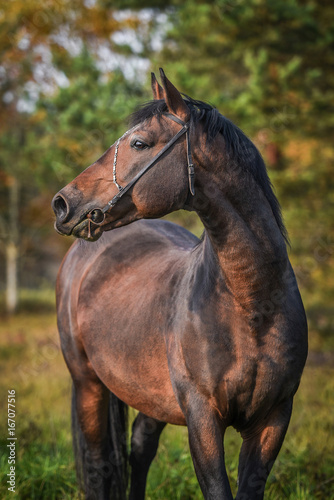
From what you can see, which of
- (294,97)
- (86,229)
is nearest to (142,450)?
(86,229)

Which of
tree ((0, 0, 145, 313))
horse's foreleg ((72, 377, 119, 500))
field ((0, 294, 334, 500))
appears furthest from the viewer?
tree ((0, 0, 145, 313))

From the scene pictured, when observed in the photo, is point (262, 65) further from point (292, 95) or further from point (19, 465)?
point (19, 465)

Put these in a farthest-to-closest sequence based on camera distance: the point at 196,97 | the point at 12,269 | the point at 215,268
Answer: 1. the point at 12,269
2. the point at 196,97
3. the point at 215,268

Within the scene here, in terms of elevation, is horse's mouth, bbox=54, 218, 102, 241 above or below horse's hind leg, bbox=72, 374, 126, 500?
above

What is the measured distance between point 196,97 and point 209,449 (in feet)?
22.7

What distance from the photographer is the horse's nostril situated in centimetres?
216

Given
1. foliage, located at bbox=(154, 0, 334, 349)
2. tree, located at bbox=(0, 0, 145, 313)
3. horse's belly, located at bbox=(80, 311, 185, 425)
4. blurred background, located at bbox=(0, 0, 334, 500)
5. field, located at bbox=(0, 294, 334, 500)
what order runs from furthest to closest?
tree, located at bbox=(0, 0, 145, 313) → foliage, located at bbox=(154, 0, 334, 349) → blurred background, located at bbox=(0, 0, 334, 500) → field, located at bbox=(0, 294, 334, 500) → horse's belly, located at bbox=(80, 311, 185, 425)

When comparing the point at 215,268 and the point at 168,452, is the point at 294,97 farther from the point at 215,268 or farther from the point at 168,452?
the point at 215,268

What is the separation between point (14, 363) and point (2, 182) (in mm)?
7412

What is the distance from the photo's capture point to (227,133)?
2244mm

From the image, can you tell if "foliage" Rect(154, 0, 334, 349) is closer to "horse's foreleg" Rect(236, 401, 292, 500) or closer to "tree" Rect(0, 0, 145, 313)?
"tree" Rect(0, 0, 145, 313)

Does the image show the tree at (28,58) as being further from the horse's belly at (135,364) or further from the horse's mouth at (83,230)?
the horse's mouth at (83,230)

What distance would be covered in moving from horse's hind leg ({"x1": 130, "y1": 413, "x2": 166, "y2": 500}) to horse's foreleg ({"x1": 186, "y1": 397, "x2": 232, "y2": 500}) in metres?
1.21

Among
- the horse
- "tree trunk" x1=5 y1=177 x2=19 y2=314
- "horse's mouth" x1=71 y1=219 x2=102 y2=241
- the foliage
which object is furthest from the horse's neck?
"tree trunk" x1=5 y1=177 x2=19 y2=314
